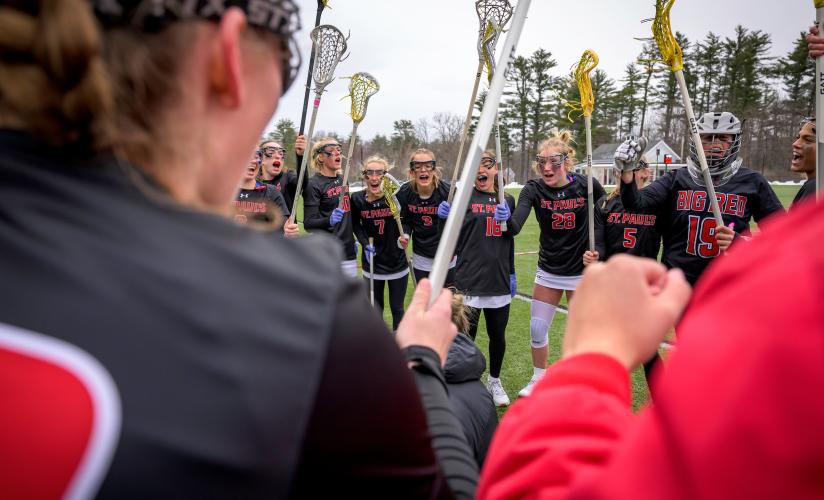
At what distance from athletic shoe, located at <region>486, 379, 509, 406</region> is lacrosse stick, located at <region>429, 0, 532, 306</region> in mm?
4079

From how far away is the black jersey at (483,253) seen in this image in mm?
5660

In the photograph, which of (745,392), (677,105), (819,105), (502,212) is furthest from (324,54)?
(677,105)

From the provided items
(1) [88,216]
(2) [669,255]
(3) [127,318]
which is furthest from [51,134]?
(2) [669,255]

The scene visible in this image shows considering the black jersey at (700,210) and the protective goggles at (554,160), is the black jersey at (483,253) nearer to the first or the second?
the protective goggles at (554,160)

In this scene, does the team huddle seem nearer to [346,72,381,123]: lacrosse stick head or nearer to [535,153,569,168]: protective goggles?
[535,153,569,168]: protective goggles

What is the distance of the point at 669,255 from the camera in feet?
16.0

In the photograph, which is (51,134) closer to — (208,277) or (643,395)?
(208,277)

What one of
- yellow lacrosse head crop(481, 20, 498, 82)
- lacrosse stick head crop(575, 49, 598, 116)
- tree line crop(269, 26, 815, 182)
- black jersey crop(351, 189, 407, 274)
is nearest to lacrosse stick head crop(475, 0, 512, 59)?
yellow lacrosse head crop(481, 20, 498, 82)

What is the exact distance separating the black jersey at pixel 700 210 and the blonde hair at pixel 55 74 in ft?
16.5

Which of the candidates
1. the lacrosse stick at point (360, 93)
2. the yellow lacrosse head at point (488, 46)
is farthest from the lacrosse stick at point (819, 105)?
the lacrosse stick at point (360, 93)

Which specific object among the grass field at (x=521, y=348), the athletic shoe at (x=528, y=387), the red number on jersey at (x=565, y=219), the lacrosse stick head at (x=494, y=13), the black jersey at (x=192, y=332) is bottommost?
the grass field at (x=521, y=348)

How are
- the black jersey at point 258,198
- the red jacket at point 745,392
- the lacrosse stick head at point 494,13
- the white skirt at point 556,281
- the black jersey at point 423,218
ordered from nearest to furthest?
the red jacket at point 745,392
the lacrosse stick head at point 494,13
the white skirt at point 556,281
the black jersey at point 258,198
the black jersey at point 423,218

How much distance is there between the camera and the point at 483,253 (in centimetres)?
575

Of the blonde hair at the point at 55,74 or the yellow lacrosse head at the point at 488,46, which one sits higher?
the yellow lacrosse head at the point at 488,46
